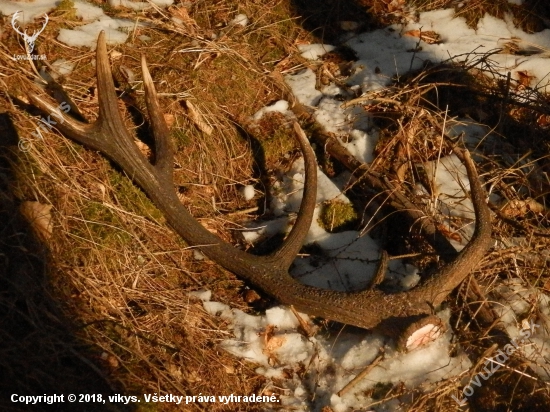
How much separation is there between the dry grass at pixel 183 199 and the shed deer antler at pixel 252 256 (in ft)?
0.39

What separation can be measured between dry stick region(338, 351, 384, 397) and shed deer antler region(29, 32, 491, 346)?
0.18m

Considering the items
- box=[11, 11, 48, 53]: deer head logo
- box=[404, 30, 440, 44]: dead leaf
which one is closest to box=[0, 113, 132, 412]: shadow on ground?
box=[11, 11, 48, 53]: deer head logo

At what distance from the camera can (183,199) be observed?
377 centimetres

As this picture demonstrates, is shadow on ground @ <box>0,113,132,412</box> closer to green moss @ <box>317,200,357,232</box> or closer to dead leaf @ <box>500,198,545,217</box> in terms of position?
green moss @ <box>317,200,357,232</box>

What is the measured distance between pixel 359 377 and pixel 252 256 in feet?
2.76

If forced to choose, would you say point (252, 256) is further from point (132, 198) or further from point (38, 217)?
point (38, 217)

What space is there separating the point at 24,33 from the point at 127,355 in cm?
212

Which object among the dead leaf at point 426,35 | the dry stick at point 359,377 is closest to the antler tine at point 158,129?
the dry stick at point 359,377

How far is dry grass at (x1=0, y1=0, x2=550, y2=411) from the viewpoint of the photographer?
289 centimetres

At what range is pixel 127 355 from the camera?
9.68ft

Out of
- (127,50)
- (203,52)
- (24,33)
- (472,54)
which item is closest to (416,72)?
(472,54)

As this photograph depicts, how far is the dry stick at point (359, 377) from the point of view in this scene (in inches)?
123

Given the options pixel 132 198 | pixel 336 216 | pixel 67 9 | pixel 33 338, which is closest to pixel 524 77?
pixel 336 216

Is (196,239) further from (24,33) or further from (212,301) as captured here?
(24,33)
